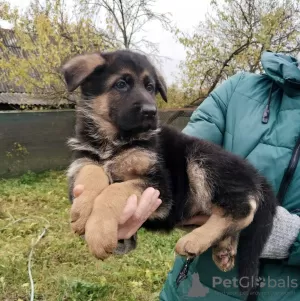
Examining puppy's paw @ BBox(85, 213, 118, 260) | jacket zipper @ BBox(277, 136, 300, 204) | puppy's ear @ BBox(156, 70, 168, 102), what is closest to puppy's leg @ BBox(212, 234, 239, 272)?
jacket zipper @ BBox(277, 136, 300, 204)

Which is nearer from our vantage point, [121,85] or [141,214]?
[141,214]

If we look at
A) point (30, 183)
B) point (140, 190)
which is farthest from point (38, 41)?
point (140, 190)

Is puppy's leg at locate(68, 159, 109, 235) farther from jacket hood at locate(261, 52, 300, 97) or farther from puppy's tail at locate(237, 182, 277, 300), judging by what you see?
jacket hood at locate(261, 52, 300, 97)

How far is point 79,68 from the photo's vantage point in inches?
92.3

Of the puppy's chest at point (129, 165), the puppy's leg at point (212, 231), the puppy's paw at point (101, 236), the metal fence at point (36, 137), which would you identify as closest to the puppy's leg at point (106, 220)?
the puppy's paw at point (101, 236)

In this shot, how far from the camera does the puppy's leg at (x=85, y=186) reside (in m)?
1.72

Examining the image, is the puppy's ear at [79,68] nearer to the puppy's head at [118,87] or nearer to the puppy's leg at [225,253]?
the puppy's head at [118,87]

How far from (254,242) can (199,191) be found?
41 cm

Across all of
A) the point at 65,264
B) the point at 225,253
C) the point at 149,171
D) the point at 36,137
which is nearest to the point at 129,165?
the point at 149,171

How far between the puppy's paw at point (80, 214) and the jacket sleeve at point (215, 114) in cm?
91

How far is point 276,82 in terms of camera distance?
2170mm

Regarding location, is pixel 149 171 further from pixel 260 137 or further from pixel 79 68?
pixel 79 68

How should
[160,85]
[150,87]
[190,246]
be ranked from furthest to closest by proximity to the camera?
[160,85]
[150,87]
[190,246]

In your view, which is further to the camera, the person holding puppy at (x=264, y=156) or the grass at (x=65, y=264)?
the grass at (x=65, y=264)
